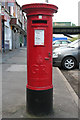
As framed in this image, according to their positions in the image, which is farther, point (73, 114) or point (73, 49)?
point (73, 49)

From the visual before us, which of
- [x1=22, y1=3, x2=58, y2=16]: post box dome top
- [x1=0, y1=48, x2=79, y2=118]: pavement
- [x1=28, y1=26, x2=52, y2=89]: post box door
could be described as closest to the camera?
[x1=22, y1=3, x2=58, y2=16]: post box dome top

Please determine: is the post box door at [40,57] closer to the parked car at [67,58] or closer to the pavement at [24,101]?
the pavement at [24,101]

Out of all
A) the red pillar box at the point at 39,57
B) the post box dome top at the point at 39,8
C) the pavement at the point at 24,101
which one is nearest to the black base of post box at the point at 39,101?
the red pillar box at the point at 39,57

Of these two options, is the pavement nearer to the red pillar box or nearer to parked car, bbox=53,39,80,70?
the red pillar box

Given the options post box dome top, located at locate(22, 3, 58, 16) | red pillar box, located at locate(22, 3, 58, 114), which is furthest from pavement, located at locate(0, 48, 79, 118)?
post box dome top, located at locate(22, 3, 58, 16)

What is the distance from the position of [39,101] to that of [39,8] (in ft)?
5.62

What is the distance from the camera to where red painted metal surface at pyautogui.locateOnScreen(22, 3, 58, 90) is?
324 centimetres

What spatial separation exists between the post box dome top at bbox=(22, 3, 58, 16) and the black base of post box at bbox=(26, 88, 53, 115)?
146cm

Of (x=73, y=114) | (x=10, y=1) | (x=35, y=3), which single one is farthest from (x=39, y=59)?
(x=10, y=1)

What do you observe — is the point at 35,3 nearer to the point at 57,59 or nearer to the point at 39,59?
the point at 39,59

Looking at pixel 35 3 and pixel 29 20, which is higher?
pixel 35 3

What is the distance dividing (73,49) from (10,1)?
13.3 metres

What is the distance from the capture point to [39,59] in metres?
3.33

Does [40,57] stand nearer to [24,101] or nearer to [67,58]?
[24,101]
